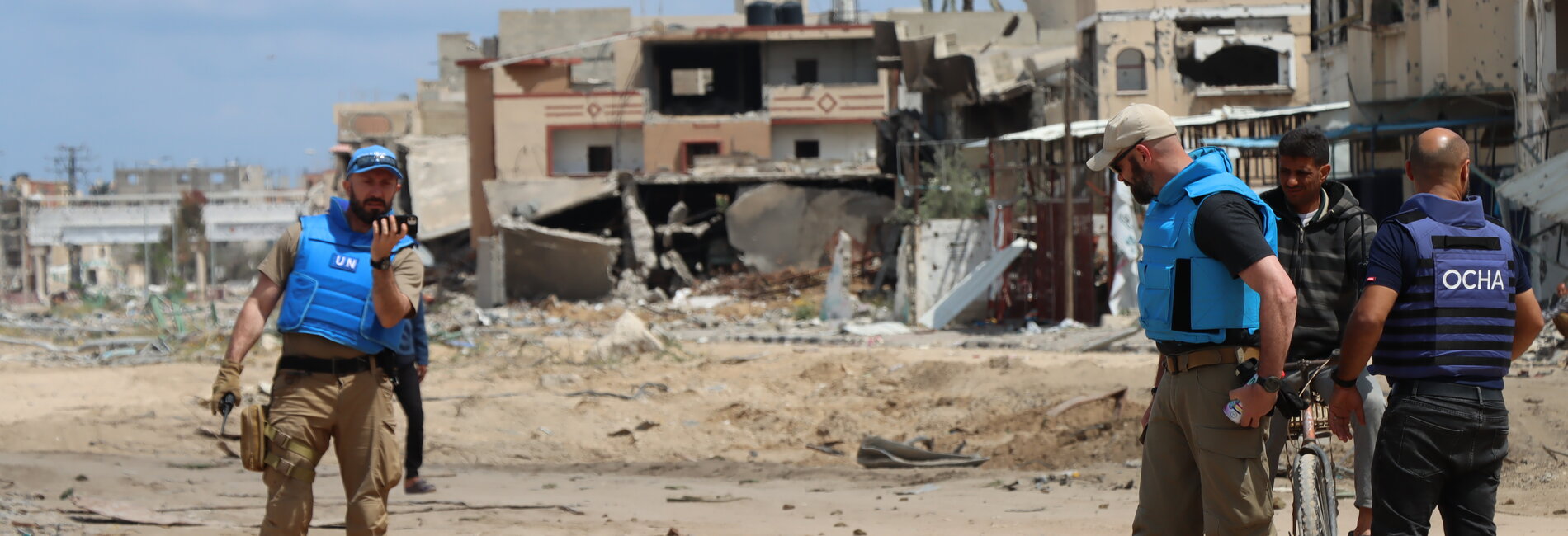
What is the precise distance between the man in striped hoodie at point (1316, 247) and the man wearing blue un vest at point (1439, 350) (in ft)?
2.62

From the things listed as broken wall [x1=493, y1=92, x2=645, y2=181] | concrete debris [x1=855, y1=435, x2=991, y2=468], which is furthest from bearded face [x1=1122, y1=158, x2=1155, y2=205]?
broken wall [x1=493, y1=92, x2=645, y2=181]

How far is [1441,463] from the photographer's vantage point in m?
4.20

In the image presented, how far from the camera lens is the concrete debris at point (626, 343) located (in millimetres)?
17125

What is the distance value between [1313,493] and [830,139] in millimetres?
36667

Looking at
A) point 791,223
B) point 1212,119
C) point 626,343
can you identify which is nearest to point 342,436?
point 626,343

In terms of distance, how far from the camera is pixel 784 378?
15.9 metres

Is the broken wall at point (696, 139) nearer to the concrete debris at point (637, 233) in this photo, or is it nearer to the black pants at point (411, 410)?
the concrete debris at point (637, 233)

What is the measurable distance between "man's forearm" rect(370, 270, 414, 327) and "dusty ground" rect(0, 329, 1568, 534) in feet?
6.81

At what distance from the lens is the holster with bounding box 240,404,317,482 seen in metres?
5.29

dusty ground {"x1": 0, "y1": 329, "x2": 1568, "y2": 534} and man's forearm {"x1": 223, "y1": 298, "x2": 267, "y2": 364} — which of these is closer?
man's forearm {"x1": 223, "y1": 298, "x2": 267, "y2": 364}

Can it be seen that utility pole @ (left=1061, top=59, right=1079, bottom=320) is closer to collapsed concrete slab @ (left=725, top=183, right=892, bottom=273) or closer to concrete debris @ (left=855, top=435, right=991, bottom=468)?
concrete debris @ (left=855, top=435, right=991, bottom=468)

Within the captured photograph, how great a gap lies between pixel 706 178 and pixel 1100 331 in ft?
57.4

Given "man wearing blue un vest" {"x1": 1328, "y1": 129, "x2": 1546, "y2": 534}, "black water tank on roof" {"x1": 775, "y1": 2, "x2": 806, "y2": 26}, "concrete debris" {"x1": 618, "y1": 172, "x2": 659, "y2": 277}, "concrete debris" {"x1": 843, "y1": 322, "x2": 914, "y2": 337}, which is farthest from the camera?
"black water tank on roof" {"x1": 775, "y1": 2, "x2": 806, "y2": 26}

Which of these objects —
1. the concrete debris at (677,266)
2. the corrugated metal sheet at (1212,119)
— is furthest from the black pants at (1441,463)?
the concrete debris at (677,266)
